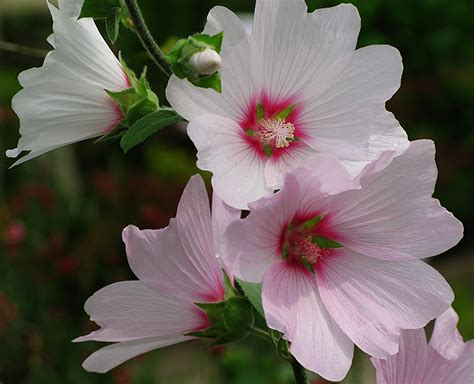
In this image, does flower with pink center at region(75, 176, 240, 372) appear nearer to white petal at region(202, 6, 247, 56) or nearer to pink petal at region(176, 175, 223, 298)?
pink petal at region(176, 175, 223, 298)

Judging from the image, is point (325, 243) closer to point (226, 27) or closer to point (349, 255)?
point (349, 255)

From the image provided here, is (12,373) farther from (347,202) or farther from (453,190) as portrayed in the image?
(453,190)

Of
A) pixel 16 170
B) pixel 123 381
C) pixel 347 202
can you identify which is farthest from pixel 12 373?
pixel 16 170

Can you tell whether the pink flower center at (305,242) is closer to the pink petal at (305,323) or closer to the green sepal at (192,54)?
the pink petal at (305,323)

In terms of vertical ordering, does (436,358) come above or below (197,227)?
below

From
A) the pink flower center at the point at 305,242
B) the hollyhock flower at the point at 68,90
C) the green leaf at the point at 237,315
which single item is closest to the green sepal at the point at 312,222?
the pink flower center at the point at 305,242

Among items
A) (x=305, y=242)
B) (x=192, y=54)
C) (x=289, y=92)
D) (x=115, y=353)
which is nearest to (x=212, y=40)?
(x=192, y=54)
